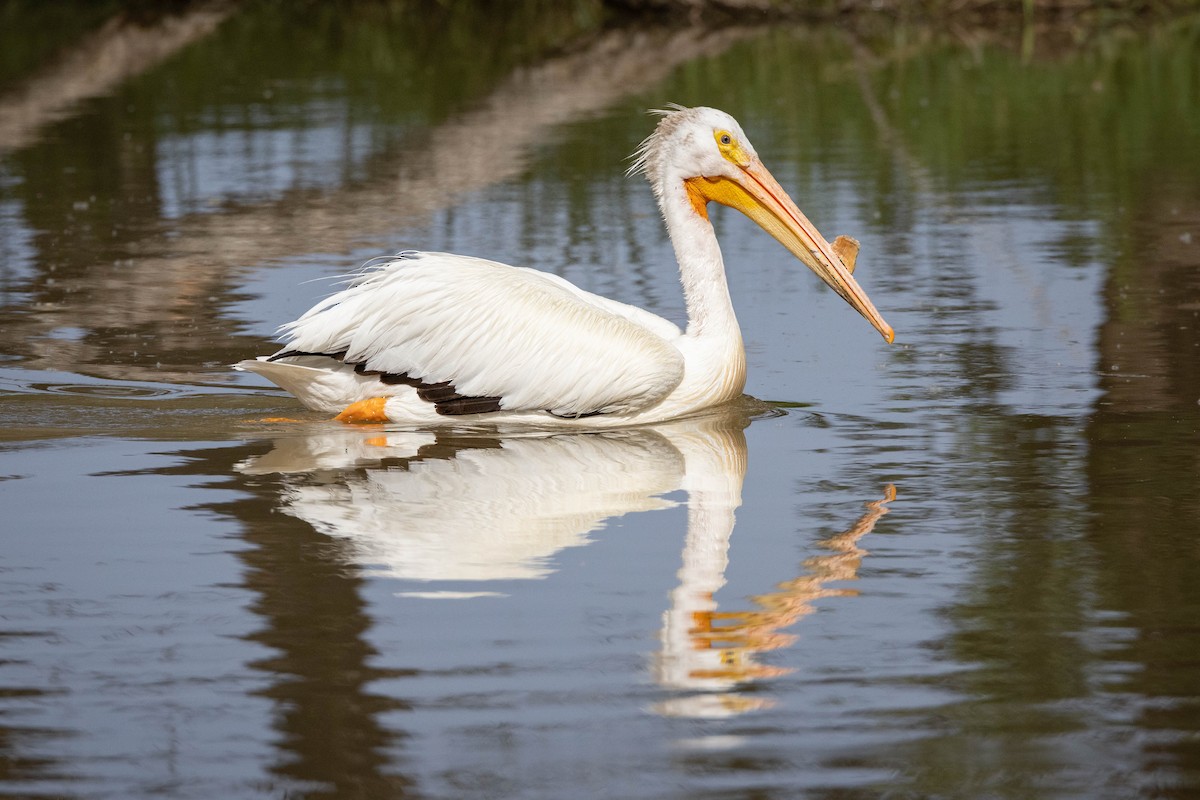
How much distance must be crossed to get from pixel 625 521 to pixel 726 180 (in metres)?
2.06

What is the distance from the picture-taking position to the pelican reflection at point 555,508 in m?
4.25

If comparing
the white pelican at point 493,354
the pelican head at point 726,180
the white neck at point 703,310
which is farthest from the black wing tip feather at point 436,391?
the pelican head at point 726,180

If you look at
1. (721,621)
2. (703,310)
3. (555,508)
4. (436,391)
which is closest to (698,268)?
(703,310)

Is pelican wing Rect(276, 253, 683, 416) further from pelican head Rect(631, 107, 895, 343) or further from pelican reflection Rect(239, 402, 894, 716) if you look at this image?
pelican head Rect(631, 107, 895, 343)

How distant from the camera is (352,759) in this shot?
362cm

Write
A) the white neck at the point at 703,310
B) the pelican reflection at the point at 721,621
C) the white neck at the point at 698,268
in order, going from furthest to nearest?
1. the white neck at the point at 698,268
2. the white neck at the point at 703,310
3. the pelican reflection at the point at 721,621

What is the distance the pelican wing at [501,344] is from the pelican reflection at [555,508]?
0.15 metres

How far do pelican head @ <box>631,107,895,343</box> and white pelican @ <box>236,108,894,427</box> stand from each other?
1.10ft

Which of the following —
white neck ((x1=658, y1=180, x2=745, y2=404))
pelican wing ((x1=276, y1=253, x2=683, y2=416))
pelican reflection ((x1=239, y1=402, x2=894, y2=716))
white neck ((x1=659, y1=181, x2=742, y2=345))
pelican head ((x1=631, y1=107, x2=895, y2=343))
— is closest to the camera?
pelican reflection ((x1=239, y1=402, x2=894, y2=716))

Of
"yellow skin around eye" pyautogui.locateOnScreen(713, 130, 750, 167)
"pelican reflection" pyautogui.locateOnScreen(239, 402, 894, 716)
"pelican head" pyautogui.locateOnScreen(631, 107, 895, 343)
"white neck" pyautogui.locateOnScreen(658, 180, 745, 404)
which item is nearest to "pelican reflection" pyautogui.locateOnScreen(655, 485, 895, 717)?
"pelican reflection" pyautogui.locateOnScreen(239, 402, 894, 716)

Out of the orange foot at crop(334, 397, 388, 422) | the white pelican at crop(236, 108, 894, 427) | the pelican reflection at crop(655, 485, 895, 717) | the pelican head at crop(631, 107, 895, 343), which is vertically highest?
the pelican head at crop(631, 107, 895, 343)

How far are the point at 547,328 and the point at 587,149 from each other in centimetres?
734

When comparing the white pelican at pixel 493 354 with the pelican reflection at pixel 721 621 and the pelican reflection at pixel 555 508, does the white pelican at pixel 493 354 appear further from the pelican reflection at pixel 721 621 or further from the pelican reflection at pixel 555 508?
the pelican reflection at pixel 721 621

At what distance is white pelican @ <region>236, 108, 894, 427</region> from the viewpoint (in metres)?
6.39
